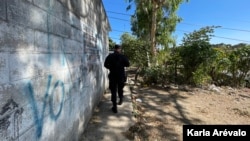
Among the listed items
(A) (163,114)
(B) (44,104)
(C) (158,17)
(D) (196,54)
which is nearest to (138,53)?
(D) (196,54)

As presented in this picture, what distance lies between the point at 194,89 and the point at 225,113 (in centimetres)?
308

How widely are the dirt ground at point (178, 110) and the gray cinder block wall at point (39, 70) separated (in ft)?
5.69

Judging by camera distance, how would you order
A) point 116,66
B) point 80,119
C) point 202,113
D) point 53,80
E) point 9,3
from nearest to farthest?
point 9,3 < point 53,80 < point 80,119 < point 116,66 < point 202,113

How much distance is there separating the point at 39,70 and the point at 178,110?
15.5ft

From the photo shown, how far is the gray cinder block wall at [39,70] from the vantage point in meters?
1.54

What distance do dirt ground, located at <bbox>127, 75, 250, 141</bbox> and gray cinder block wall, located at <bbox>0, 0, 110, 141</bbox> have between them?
5.69 ft

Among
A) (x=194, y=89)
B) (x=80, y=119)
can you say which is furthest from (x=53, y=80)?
(x=194, y=89)

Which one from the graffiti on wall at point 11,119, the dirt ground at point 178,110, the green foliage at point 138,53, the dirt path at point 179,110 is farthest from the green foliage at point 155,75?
the graffiti on wall at point 11,119

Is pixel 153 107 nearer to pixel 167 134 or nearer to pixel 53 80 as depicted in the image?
pixel 167 134

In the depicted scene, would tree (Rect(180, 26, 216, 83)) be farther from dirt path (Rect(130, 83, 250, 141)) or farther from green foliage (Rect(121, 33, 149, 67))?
green foliage (Rect(121, 33, 149, 67))

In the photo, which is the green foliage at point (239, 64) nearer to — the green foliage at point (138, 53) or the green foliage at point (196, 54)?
the green foliage at point (196, 54)

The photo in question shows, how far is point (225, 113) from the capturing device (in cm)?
601

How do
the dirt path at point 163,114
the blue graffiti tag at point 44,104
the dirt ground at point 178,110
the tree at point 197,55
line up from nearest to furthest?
1. the blue graffiti tag at point 44,104
2. the dirt path at point 163,114
3. the dirt ground at point 178,110
4. the tree at point 197,55

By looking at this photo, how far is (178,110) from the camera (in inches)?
240
